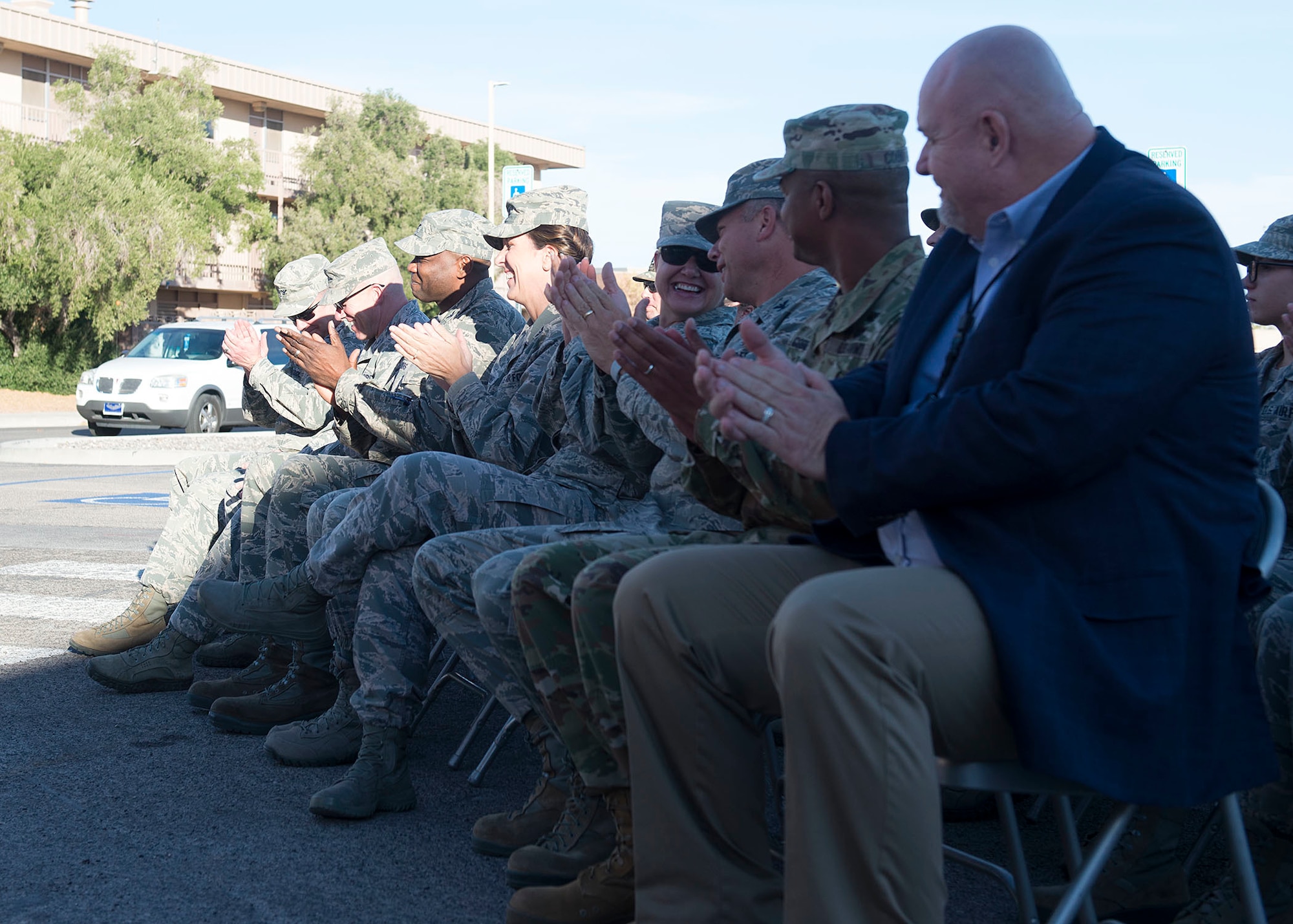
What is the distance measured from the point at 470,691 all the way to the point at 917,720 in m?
3.46

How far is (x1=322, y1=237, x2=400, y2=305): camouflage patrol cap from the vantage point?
19.2ft

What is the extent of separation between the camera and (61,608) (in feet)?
21.9

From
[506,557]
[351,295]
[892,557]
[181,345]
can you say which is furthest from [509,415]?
[181,345]

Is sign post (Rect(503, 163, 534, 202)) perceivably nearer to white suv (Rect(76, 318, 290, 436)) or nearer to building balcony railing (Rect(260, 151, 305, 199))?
white suv (Rect(76, 318, 290, 436))

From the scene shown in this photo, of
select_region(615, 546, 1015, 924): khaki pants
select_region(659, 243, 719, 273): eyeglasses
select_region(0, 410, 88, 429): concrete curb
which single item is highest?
select_region(659, 243, 719, 273): eyeglasses

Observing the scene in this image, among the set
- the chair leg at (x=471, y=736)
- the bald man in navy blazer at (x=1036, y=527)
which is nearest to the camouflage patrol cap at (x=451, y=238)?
the chair leg at (x=471, y=736)

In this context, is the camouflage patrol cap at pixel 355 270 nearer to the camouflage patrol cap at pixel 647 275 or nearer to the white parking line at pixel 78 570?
the camouflage patrol cap at pixel 647 275

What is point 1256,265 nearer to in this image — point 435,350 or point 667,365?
point 667,365

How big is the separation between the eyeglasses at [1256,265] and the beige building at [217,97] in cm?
3431

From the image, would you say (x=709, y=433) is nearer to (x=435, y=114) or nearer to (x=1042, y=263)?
(x=1042, y=263)

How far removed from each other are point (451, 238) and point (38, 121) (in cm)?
3762

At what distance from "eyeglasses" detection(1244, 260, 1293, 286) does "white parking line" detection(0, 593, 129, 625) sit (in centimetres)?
522

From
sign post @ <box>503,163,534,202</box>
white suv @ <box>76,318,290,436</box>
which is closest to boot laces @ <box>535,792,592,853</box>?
sign post @ <box>503,163,534,202</box>

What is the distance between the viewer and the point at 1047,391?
2021mm
